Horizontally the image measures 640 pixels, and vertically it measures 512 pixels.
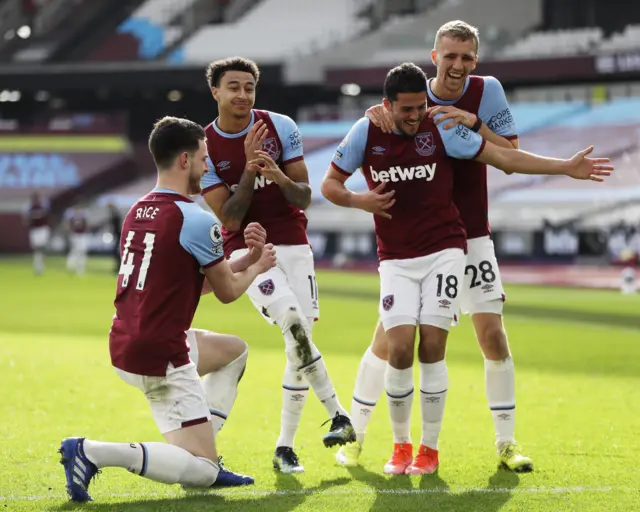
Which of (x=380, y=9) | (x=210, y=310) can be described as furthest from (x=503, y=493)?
(x=380, y=9)

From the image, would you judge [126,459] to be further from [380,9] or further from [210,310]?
[380,9]

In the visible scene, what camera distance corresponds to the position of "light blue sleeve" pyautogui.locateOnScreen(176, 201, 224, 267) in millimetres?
5352

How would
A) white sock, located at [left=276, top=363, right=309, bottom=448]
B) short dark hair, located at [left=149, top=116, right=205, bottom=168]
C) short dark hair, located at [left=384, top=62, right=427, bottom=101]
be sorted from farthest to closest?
white sock, located at [left=276, top=363, right=309, bottom=448] → short dark hair, located at [left=384, top=62, right=427, bottom=101] → short dark hair, located at [left=149, top=116, right=205, bottom=168]

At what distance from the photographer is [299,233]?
21.8 ft

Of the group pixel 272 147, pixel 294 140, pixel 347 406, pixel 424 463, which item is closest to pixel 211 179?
pixel 272 147

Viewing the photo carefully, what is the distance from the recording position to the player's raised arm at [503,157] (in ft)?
20.2

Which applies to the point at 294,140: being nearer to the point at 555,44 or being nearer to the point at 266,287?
the point at 266,287

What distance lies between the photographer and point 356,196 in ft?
20.1

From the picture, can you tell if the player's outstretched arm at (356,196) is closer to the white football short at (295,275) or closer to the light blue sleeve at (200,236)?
the white football short at (295,275)

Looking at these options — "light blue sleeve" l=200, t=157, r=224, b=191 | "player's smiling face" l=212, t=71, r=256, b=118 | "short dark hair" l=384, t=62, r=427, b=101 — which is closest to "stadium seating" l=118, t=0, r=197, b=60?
"light blue sleeve" l=200, t=157, r=224, b=191

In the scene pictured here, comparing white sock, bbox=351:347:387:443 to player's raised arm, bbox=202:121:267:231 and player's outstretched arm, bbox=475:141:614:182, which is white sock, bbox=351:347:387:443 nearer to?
player's raised arm, bbox=202:121:267:231

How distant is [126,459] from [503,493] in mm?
1890

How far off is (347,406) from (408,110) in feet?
10.8

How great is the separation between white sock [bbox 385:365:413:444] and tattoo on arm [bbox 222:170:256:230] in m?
1.22
